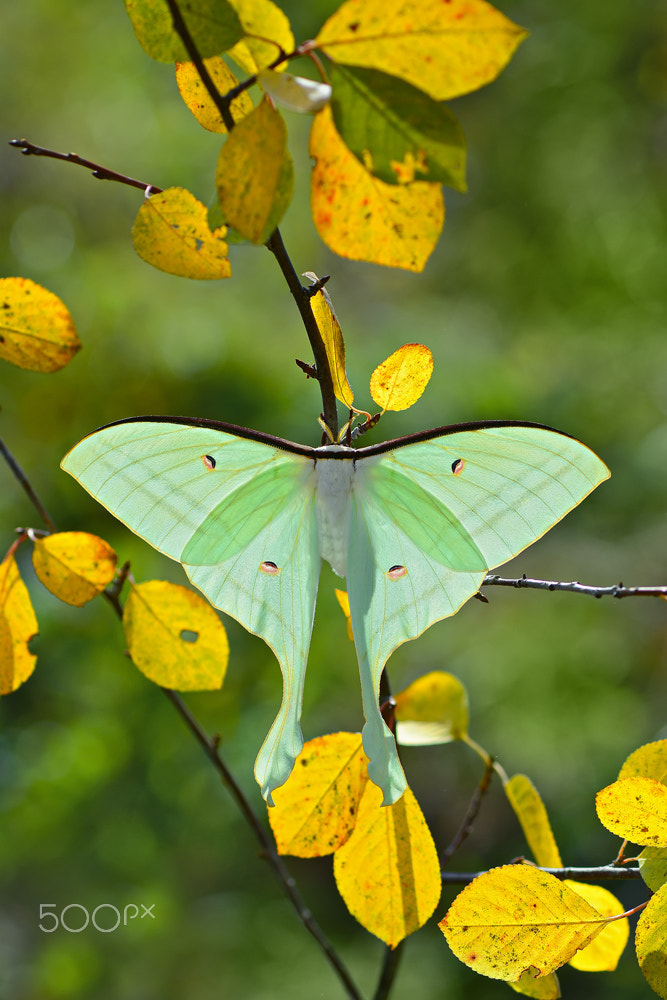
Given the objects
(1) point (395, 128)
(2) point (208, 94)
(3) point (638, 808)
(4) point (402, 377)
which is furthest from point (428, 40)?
(3) point (638, 808)

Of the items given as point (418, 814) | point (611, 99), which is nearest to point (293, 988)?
point (418, 814)

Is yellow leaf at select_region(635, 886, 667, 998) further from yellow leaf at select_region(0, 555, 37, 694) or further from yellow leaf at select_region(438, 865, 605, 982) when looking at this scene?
yellow leaf at select_region(0, 555, 37, 694)

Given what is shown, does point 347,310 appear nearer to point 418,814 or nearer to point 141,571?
point 141,571

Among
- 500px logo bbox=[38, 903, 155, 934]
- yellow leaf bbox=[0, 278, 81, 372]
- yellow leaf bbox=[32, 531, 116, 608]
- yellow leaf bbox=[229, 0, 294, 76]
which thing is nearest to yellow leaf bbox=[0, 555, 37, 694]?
yellow leaf bbox=[32, 531, 116, 608]

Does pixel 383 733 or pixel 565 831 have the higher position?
pixel 383 733

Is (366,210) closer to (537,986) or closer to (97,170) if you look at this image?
(97,170)

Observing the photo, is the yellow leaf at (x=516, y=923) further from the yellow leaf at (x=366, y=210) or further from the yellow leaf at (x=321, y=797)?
the yellow leaf at (x=366, y=210)
